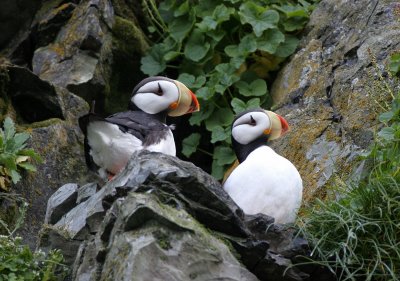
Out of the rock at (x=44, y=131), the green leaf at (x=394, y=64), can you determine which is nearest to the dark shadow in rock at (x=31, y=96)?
the rock at (x=44, y=131)

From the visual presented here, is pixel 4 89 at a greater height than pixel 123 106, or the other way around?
pixel 4 89

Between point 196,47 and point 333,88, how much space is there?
1287 mm

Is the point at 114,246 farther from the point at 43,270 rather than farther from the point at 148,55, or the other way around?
the point at 148,55

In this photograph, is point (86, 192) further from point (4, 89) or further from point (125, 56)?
point (125, 56)

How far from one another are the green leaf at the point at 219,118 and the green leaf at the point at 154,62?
0.61 meters

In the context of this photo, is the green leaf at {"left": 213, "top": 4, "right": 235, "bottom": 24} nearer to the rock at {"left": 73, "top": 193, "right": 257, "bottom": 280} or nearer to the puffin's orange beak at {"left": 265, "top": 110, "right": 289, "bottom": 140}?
the puffin's orange beak at {"left": 265, "top": 110, "right": 289, "bottom": 140}

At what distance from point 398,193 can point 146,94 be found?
1.80m

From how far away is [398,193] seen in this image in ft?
14.4

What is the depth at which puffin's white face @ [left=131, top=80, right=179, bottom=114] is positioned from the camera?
5570mm

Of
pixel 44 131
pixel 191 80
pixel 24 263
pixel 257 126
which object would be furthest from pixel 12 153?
pixel 191 80

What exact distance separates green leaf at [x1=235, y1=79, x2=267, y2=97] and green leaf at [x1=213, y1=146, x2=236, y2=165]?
0.48 meters

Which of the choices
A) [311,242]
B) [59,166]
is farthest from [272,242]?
[59,166]

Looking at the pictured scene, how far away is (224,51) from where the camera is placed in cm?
741

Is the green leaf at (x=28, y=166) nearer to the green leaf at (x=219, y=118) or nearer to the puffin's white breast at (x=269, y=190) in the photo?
the puffin's white breast at (x=269, y=190)
